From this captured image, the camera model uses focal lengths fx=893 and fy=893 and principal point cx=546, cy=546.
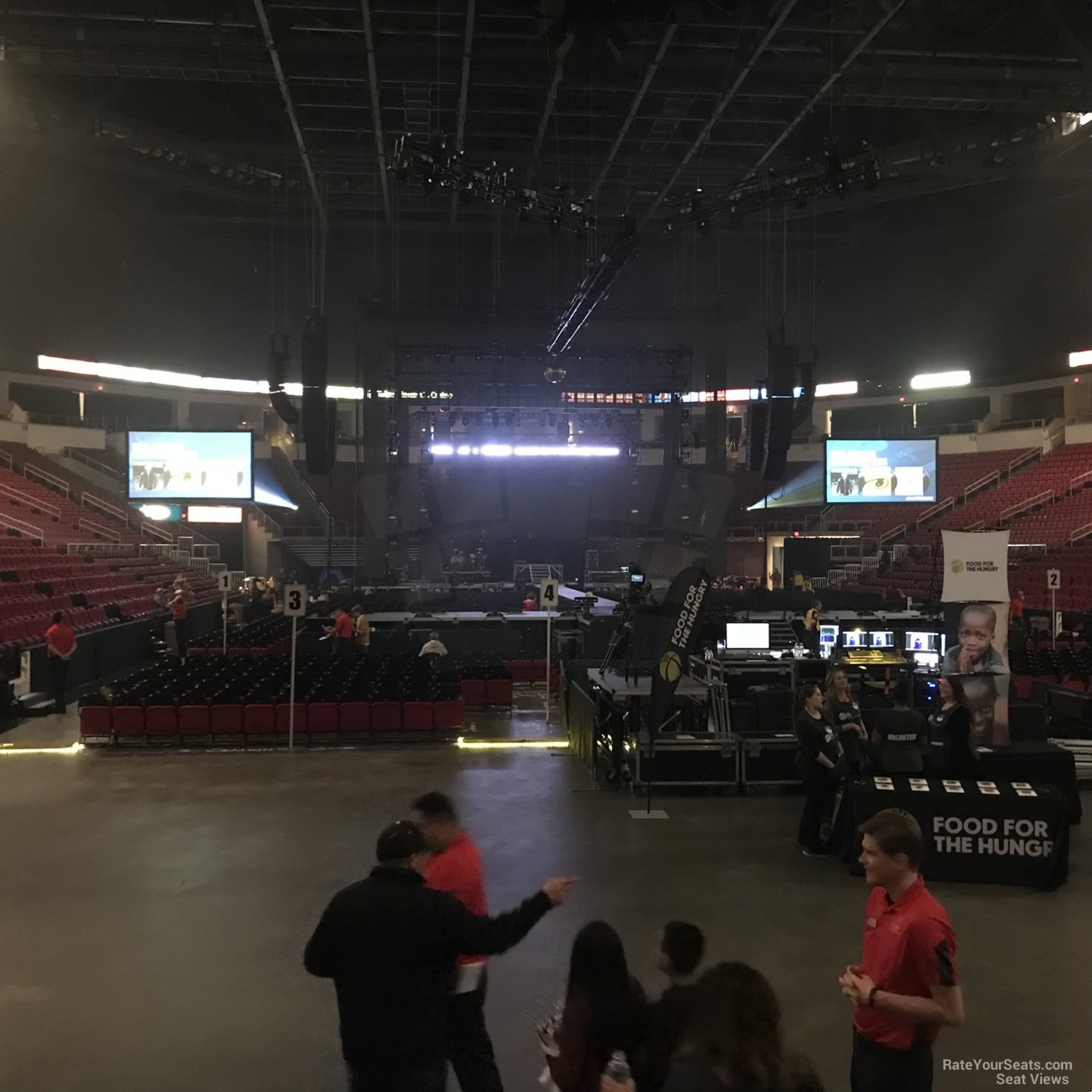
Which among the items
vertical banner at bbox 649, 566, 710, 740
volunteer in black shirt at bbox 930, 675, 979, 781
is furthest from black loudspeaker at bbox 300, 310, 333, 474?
volunteer in black shirt at bbox 930, 675, 979, 781

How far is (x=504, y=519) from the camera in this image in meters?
33.0

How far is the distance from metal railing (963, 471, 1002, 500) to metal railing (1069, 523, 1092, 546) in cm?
600

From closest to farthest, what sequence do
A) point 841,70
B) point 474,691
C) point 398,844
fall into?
point 398,844 → point 474,691 → point 841,70

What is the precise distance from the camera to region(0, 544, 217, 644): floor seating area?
16562 millimetres

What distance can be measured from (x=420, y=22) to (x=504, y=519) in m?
19.3

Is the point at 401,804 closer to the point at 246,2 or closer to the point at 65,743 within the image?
the point at 65,743

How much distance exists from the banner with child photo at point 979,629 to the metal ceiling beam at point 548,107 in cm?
911

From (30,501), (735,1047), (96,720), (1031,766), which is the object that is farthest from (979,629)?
(30,501)

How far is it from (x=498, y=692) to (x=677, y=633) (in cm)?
562

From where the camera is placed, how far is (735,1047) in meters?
2.16

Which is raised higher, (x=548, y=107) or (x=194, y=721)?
(x=548, y=107)

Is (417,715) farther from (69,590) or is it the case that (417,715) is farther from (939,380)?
(939,380)

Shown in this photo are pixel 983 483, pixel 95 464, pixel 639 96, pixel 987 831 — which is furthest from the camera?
pixel 95 464

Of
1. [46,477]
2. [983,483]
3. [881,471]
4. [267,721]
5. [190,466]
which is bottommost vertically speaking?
[267,721]
